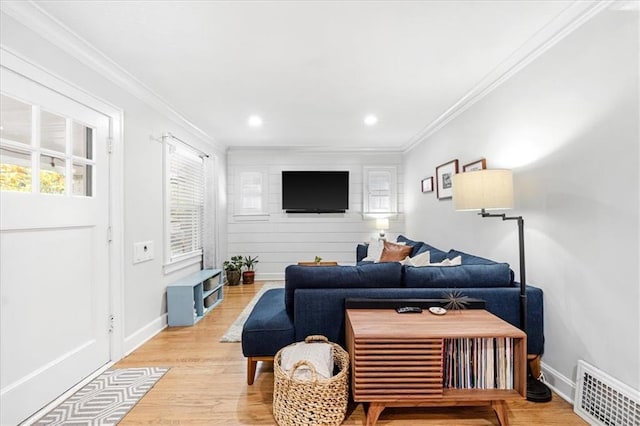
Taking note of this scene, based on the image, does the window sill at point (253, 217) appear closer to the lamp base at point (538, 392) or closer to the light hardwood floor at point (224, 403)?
the light hardwood floor at point (224, 403)

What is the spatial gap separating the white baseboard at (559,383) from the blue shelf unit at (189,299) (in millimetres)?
3200

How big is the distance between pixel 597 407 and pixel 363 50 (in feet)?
8.70

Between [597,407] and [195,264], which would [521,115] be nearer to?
[597,407]

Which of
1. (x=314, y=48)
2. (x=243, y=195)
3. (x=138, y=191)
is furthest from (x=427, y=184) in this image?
(x=138, y=191)

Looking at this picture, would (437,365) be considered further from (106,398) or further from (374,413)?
(106,398)

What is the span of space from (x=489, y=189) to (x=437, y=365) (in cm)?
116

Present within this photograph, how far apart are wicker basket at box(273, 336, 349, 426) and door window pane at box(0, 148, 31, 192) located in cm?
184

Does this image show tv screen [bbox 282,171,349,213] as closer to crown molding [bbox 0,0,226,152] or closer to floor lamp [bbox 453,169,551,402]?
crown molding [bbox 0,0,226,152]

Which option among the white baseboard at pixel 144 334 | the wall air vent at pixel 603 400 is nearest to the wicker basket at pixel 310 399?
the wall air vent at pixel 603 400

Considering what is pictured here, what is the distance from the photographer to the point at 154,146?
3.22 meters

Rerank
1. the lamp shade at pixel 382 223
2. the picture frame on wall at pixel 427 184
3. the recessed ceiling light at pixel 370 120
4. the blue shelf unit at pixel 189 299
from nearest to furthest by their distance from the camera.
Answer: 1. the blue shelf unit at pixel 189 299
2. the recessed ceiling light at pixel 370 120
3. the picture frame on wall at pixel 427 184
4. the lamp shade at pixel 382 223

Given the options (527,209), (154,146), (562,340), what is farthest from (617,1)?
(154,146)

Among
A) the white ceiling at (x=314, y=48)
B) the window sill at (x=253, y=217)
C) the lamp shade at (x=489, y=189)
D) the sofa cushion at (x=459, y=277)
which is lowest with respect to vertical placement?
the sofa cushion at (x=459, y=277)

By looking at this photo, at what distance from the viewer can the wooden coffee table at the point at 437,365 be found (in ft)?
5.32
